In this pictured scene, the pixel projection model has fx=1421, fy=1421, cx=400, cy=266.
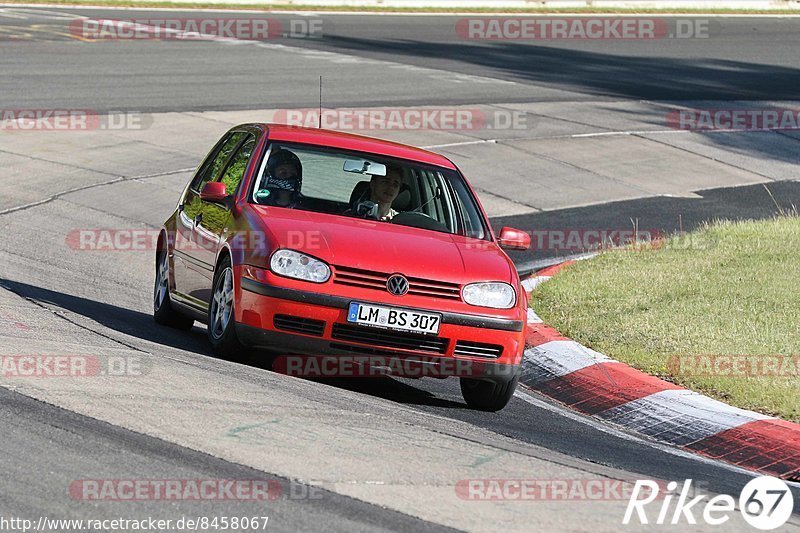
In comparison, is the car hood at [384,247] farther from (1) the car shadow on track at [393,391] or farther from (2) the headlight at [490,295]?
(1) the car shadow on track at [393,391]

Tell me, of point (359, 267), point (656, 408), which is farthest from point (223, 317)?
point (656, 408)

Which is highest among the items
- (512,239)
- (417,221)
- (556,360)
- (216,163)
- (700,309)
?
(216,163)

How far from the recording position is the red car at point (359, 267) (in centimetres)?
793

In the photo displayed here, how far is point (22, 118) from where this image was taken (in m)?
19.7

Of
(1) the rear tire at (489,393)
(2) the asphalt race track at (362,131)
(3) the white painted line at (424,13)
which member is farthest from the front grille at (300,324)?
(3) the white painted line at (424,13)

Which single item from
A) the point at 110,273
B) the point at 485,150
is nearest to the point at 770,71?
the point at 485,150

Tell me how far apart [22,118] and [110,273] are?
7.98m

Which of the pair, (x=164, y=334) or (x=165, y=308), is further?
(x=165, y=308)

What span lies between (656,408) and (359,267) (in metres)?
2.01

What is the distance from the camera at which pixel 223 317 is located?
8562 mm

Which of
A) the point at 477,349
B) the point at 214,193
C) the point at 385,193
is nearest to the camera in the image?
the point at 477,349

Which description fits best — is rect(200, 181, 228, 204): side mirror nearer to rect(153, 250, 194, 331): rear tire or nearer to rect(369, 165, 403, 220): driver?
rect(369, 165, 403, 220): driver

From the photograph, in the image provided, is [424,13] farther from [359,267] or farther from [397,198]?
[359,267]

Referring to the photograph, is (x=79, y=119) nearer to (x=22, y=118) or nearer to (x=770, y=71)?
(x=22, y=118)
